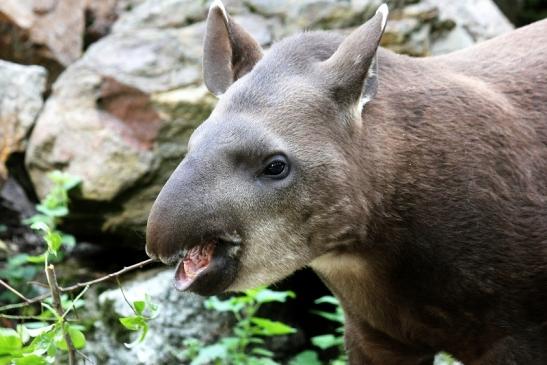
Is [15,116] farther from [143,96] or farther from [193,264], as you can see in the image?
[193,264]

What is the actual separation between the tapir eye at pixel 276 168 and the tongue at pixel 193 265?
14.1 inches

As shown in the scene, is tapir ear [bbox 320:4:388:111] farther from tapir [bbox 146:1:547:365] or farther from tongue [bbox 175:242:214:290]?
tongue [bbox 175:242:214:290]

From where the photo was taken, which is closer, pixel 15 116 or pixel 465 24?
pixel 15 116

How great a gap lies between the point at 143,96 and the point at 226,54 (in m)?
2.87

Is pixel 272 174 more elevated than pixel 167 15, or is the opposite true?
pixel 272 174

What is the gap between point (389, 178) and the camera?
417cm

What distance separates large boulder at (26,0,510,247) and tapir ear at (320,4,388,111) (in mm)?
3226

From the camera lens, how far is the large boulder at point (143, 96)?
7.23 meters

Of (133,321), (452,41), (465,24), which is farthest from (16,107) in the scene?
(133,321)

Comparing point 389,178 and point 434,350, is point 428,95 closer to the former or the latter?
point 389,178

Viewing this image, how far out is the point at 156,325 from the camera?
6879 millimetres

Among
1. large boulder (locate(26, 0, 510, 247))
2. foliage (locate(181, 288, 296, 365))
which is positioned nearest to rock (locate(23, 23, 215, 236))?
large boulder (locate(26, 0, 510, 247))

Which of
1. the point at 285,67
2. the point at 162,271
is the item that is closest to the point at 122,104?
the point at 162,271

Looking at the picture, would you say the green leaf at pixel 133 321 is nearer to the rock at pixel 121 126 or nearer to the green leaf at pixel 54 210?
the green leaf at pixel 54 210
